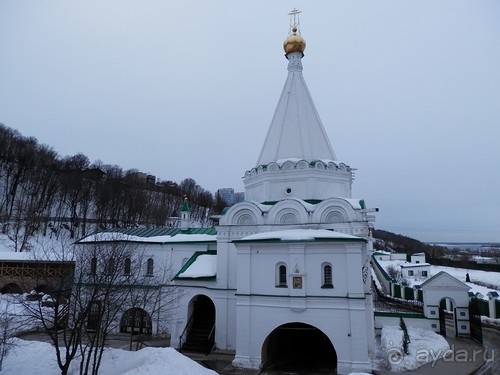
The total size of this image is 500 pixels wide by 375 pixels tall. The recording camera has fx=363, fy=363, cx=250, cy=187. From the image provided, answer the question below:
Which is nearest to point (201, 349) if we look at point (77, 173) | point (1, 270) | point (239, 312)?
point (239, 312)

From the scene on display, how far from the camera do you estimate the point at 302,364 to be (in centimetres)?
1508

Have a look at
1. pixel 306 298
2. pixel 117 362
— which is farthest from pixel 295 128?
pixel 117 362

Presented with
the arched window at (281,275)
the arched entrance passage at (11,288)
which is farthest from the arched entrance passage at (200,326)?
the arched entrance passage at (11,288)

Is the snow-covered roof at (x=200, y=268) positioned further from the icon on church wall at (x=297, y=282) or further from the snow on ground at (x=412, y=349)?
the snow on ground at (x=412, y=349)

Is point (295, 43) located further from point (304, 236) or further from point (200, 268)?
point (200, 268)

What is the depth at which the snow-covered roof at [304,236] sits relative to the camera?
13.9 meters

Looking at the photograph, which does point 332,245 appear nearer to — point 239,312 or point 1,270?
point 239,312

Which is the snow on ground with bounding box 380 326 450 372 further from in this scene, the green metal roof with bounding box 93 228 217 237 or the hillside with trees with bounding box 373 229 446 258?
the hillside with trees with bounding box 373 229 446 258

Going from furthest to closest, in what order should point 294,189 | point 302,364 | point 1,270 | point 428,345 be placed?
1. point 1,270
2. point 294,189
3. point 428,345
4. point 302,364

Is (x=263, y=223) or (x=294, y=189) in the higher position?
(x=294, y=189)

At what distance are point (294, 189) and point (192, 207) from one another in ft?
152

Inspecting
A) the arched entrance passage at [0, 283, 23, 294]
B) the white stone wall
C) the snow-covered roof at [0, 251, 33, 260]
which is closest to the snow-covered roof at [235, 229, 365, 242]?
the white stone wall

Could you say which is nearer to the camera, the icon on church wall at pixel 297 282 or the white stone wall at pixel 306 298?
the white stone wall at pixel 306 298

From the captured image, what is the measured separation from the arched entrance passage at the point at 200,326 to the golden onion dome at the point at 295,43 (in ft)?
49.3
